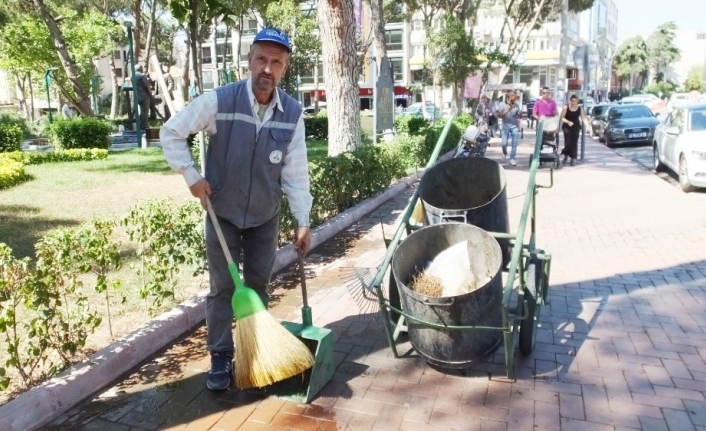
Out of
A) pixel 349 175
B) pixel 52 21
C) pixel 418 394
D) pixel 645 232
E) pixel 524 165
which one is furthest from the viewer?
pixel 52 21

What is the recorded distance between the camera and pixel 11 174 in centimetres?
980

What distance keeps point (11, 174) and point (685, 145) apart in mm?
11547

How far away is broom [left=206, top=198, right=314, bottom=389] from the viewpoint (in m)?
2.90

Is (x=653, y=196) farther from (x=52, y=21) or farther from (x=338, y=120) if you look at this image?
(x=52, y=21)

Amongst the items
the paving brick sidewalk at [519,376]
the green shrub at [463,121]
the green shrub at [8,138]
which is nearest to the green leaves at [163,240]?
the paving brick sidewalk at [519,376]

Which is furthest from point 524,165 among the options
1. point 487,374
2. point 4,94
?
point 4,94

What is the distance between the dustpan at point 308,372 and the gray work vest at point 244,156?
0.44 meters

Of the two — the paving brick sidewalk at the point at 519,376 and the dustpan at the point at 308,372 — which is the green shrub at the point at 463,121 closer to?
the paving brick sidewalk at the point at 519,376

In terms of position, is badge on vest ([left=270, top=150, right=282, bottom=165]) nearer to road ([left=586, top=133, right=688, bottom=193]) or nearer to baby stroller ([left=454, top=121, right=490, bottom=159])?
baby stroller ([left=454, top=121, right=490, bottom=159])

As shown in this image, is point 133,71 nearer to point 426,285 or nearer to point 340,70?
point 340,70

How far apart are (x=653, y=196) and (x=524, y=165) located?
4.52m

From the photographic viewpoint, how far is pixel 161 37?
130ft

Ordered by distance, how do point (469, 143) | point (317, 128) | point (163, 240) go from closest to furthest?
point (163, 240) → point (469, 143) → point (317, 128)

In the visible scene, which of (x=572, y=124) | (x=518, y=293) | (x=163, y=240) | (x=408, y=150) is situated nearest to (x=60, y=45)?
(x=408, y=150)
